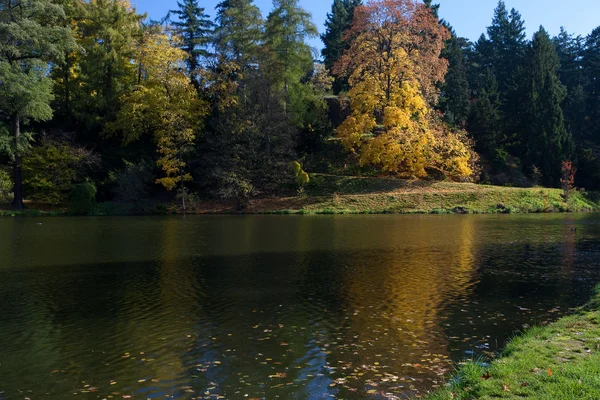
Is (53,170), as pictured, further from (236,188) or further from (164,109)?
(236,188)

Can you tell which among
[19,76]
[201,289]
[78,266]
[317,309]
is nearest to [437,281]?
[317,309]

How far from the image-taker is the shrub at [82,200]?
4303 cm

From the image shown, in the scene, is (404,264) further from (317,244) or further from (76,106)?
(76,106)

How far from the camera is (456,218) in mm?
36375

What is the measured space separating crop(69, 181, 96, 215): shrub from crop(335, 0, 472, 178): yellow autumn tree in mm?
23714

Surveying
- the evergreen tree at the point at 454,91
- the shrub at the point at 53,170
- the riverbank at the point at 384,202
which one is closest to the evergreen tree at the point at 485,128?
the evergreen tree at the point at 454,91

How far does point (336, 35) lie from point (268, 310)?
68.1m

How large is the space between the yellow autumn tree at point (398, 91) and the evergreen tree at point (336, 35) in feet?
60.4

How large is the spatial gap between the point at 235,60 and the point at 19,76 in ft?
66.4

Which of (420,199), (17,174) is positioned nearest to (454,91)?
(420,199)

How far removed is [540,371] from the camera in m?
6.67

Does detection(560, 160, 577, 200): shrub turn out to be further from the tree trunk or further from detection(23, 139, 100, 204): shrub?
the tree trunk

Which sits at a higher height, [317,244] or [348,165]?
[348,165]

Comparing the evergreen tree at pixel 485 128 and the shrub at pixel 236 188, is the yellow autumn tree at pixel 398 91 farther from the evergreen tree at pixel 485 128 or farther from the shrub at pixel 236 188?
the shrub at pixel 236 188
